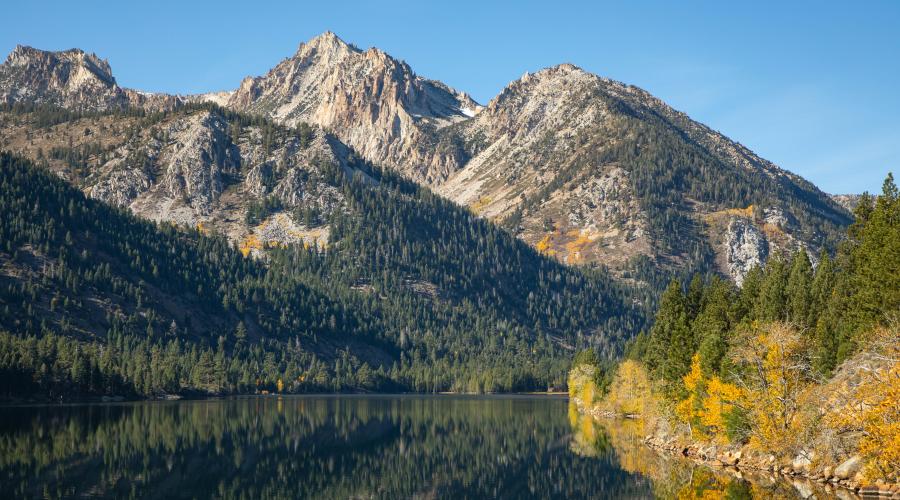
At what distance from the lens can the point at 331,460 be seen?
96.4m

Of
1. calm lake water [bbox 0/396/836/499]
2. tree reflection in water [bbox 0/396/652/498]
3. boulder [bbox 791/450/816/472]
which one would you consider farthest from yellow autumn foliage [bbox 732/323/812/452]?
tree reflection in water [bbox 0/396/652/498]

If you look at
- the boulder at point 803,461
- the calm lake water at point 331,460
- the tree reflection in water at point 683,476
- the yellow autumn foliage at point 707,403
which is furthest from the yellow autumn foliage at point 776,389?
the calm lake water at point 331,460

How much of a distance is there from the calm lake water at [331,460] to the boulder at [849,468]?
4031mm

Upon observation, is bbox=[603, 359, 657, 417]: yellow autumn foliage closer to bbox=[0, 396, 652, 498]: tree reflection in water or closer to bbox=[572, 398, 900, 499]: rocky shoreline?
bbox=[0, 396, 652, 498]: tree reflection in water

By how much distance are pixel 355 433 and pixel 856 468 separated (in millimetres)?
75821

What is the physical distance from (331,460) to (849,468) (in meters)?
51.2

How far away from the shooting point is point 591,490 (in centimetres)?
7825

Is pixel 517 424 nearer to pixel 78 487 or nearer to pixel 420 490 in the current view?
pixel 420 490

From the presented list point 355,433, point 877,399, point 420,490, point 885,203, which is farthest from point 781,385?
point 355,433

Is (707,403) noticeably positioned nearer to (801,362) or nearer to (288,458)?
(801,362)

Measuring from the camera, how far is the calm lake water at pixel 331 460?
244 feet

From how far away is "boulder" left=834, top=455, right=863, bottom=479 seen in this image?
6856 centimetres

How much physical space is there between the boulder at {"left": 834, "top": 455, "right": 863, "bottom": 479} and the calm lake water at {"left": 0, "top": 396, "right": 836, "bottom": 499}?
4031 millimetres

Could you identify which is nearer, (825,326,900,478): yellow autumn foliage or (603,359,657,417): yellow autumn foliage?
(825,326,900,478): yellow autumn foliage
